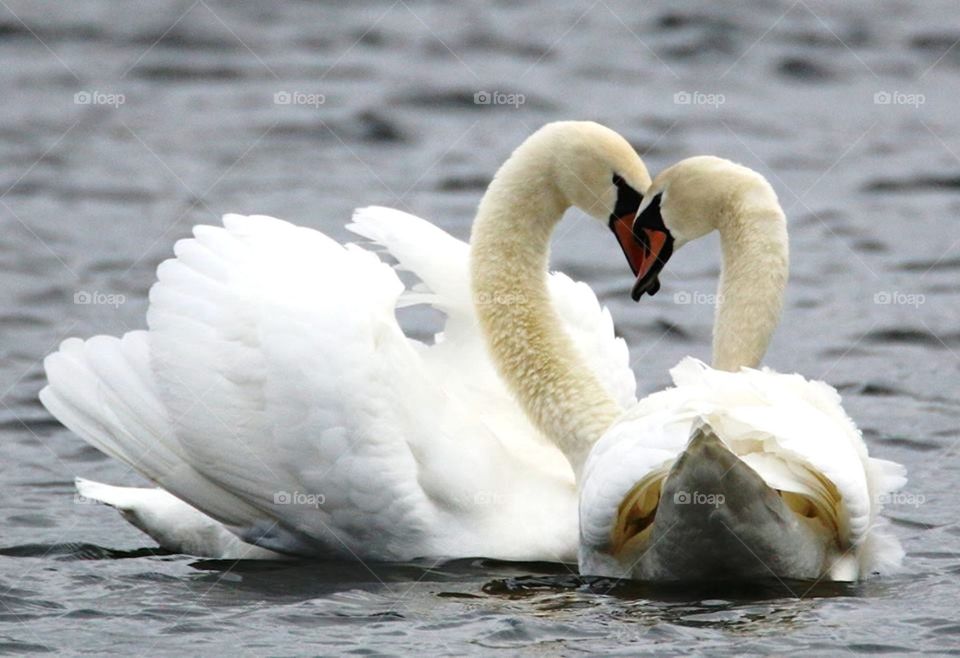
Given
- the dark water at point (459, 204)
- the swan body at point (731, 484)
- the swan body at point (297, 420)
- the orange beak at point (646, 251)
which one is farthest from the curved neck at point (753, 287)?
the dark water at point (459, 204)

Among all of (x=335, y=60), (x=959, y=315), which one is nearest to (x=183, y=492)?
(x=959, y=315)

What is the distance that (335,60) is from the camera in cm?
1873

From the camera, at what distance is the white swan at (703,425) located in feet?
23.7

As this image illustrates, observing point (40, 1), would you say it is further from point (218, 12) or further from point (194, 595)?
point (194, 595)

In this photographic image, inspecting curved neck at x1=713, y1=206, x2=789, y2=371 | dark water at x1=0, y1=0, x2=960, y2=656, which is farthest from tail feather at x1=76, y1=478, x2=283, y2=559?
curved neck at x1=713, y1=206, x2=789, y2=371

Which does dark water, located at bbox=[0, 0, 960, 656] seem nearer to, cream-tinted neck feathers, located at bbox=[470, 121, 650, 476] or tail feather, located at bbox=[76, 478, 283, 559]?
tail feather, located at bbox=[76, 478, 283, 559]

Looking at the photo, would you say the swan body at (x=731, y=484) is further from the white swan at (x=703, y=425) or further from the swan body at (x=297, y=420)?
the swan body at (x=297, y=420)

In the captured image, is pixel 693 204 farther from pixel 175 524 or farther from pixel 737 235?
pixel 175 524

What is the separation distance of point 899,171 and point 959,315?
3.36 meters

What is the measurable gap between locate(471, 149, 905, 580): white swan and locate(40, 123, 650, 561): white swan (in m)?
0.13

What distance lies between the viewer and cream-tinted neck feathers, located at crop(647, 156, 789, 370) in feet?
26.9

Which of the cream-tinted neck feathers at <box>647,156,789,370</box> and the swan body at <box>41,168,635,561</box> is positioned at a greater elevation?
the cream-tinted neck feathers at <box>647,156,789,370</box>

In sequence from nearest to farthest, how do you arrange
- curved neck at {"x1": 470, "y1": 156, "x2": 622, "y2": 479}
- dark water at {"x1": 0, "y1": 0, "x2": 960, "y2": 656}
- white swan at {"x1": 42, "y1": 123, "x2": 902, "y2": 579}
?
1. white swan at {"x1": 42, "y1": 123, "x2": 902, "y2": 579}
2. dark water at {"x1": 0, "y1": 0, "x2": 960, "y2": 656}
3. curved neck at {"x1": 470, "y1": 156, "x2": 622, "y2": 479}

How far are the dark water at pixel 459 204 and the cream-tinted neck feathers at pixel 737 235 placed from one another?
42.8 inches
